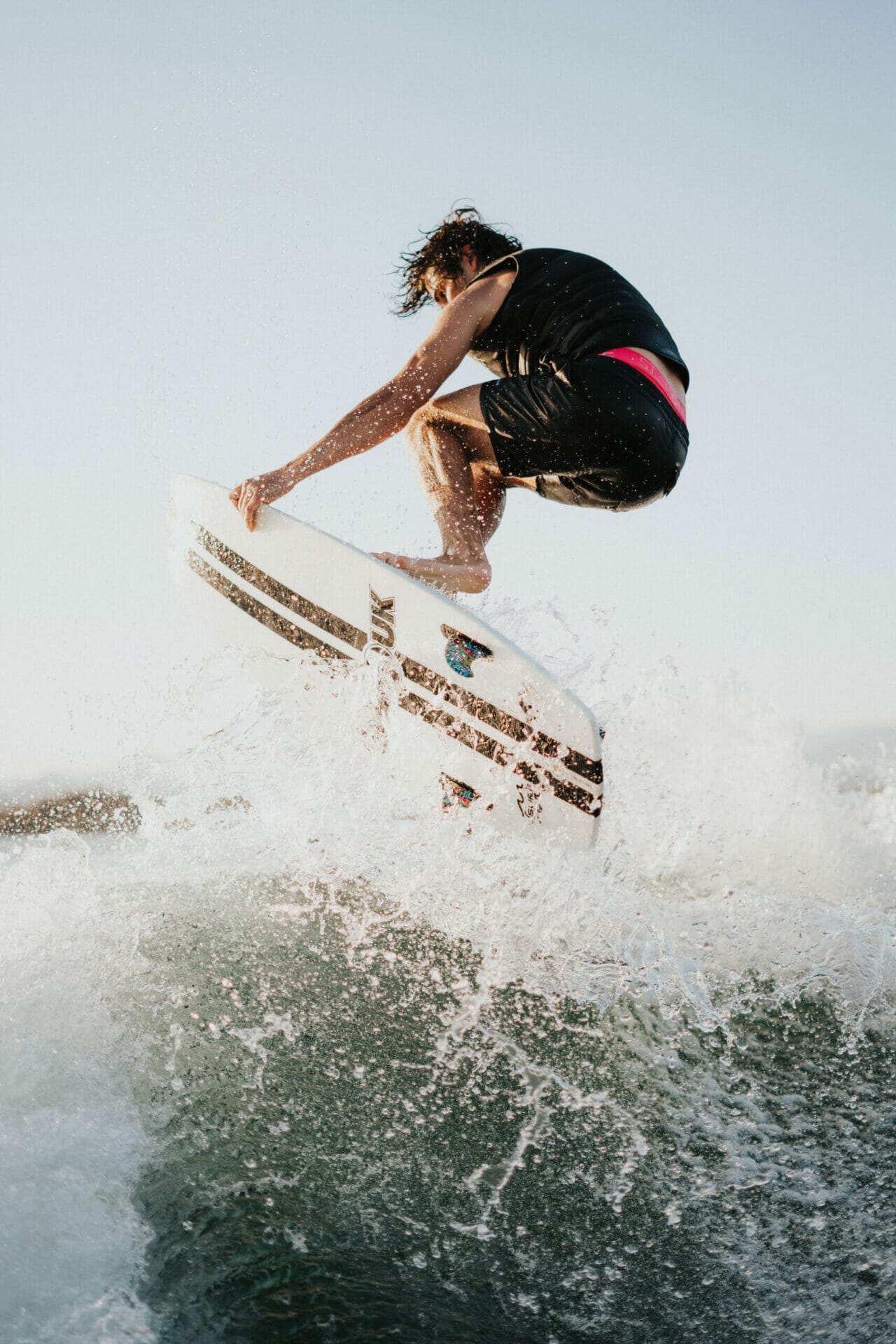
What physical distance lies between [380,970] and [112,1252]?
1.57m

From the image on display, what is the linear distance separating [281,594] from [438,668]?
0.81 m

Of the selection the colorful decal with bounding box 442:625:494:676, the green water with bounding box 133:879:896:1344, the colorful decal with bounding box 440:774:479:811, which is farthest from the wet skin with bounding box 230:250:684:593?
the green water with bounding box 133:879:896:1344

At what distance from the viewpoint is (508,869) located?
12.4 feet

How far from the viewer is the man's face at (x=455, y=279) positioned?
4035 mm

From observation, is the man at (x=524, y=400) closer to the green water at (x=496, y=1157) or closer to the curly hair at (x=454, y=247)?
the curly hair at (x=454, y=247)

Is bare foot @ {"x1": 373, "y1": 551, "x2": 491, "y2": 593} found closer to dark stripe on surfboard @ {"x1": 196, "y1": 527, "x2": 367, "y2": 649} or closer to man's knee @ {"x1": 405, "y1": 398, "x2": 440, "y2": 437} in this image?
dark stripe on surfboard @ {"x1": 196, "y1": 527, "x2": 367, "y2": 649}

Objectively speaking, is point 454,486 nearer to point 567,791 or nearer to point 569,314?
point 569,314

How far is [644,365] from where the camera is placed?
12.0ft

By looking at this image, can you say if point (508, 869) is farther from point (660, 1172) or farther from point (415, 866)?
point (660, 1172)

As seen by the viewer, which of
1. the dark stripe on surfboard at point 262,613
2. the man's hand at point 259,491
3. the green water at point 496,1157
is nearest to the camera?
the green water at point 496,1157

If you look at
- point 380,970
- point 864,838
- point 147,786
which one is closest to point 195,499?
point 147,786

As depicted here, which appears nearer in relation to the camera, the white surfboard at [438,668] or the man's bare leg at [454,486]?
the white surfboard at [438,668]

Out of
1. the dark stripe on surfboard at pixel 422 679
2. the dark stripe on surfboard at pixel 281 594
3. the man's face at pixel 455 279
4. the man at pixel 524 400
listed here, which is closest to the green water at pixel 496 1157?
the dark stripe on surfboard at pixel 422 679

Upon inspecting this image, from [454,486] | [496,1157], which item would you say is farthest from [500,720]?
[496,1157]
